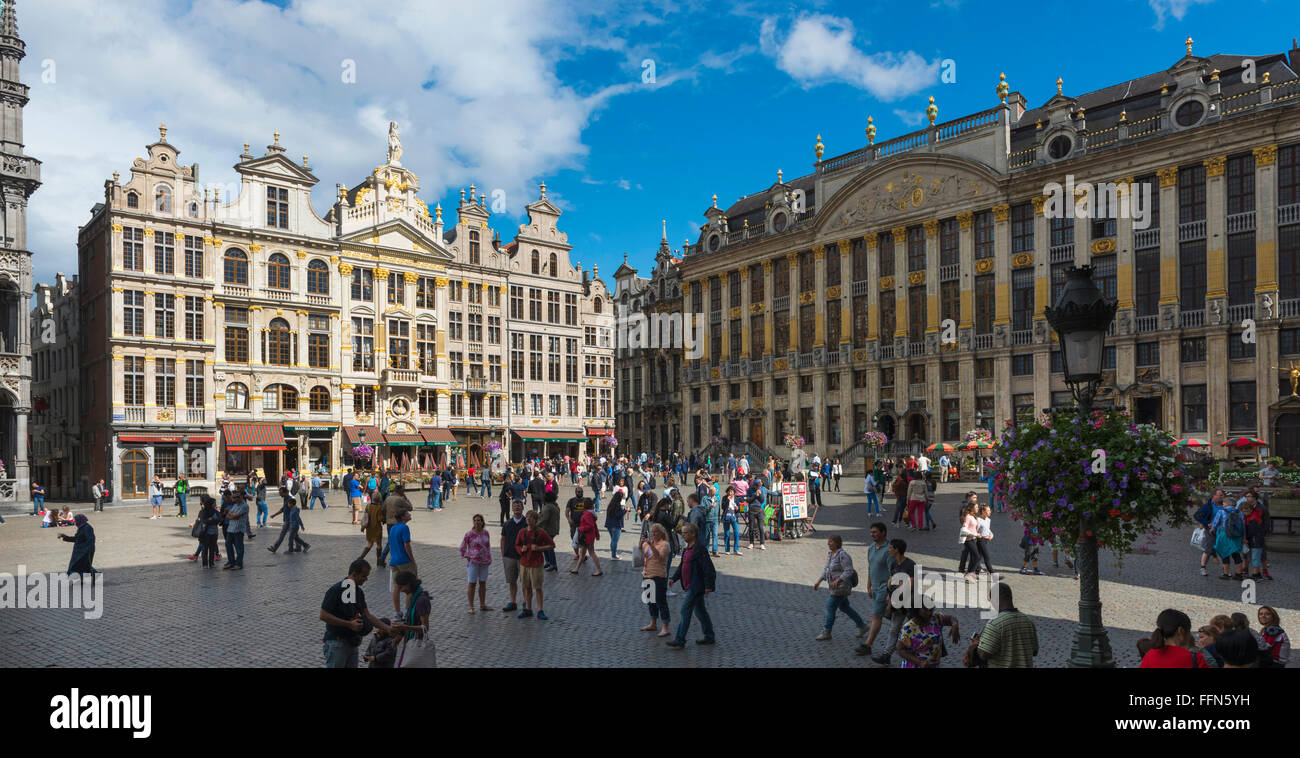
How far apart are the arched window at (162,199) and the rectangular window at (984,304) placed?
4449cm

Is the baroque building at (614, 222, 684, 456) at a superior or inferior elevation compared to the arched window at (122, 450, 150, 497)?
superior

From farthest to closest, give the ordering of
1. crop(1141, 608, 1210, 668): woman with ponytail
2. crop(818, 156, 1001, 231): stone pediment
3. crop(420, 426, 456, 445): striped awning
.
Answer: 1. crop(420, 426, 456, 445): striped awning
2. crop(818, 156, 1001, 231): stone pediment
3. crop(1141, 608, 1210, 668): woman with ponytail

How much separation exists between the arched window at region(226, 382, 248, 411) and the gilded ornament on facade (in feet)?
151

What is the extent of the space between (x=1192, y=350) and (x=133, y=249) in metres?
52.9

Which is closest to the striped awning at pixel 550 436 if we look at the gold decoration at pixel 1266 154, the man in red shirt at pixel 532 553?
the gold decoration at pixel 1266 154

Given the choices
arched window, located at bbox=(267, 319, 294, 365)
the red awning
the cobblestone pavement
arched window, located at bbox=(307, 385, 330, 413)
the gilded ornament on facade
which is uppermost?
the gilded ornament on facade

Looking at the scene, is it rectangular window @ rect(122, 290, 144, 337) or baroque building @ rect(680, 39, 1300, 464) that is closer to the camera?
baroque building @ rect(680, 39, 1300, 464)

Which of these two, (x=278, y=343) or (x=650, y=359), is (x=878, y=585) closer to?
(x=278, y=343)

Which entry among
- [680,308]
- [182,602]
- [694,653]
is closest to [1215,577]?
[694,653]

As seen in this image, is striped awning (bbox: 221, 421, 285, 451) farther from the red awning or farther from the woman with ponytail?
the woman with ponytail

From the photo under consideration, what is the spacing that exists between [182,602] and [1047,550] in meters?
18.5

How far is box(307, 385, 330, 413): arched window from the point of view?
49281 mm

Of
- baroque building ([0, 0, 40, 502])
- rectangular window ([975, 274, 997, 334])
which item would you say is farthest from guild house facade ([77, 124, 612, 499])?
rectangular window ([975, 274, 997, 334])
